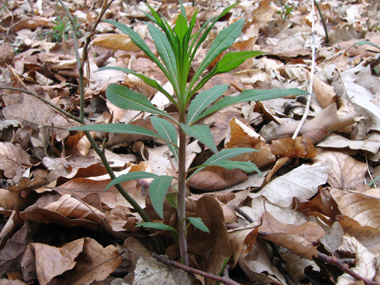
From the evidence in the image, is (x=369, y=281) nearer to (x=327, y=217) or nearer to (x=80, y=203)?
(x=327, y=217)

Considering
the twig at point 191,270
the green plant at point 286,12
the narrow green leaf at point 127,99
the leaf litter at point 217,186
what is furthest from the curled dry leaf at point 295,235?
the green plant at point 286,12

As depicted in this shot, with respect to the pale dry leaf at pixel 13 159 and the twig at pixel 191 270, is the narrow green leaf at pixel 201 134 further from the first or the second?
the pale dry leaf at pixel 13 159

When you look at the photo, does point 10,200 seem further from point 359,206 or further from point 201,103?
point 359,206

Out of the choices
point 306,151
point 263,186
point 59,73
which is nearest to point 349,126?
point 306,151

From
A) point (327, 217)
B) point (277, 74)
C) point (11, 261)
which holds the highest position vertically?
point (277, 74)

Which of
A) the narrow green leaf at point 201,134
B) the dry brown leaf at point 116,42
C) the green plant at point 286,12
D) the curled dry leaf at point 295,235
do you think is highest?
the narrow green leaf at point 201,134

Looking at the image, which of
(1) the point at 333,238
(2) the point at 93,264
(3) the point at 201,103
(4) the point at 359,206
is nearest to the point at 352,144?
(4) the point at 359,206

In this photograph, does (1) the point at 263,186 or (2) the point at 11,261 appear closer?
(2) the point at 11,261

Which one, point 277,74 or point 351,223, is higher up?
point 277,74
